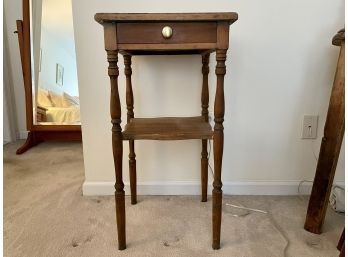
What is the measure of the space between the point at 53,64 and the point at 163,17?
137 centimetres

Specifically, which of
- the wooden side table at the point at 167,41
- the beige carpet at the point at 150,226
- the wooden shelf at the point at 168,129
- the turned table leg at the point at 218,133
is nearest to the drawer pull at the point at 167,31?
the wooden side table at the point at 167,41

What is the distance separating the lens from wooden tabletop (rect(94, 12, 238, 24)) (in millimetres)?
712

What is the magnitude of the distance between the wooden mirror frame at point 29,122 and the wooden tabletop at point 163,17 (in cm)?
133

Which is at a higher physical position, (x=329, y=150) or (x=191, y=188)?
(x=329, y=150)

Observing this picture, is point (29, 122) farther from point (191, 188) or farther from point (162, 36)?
point (162, 36)

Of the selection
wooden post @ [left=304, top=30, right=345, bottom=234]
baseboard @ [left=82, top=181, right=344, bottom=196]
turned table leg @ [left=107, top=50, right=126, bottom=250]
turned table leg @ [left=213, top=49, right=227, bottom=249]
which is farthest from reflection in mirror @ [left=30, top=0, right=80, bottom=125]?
wooden post @ [left=304, top=30, right=345, bottom=234]

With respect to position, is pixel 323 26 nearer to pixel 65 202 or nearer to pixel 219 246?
pixel 219 246

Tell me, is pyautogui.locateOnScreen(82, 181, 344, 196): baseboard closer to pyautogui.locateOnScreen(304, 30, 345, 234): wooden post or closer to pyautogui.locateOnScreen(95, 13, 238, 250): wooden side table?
pyautogui.locateOnScreen(304, 30, 345, 234): wooden post

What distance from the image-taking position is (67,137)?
6.48 feet

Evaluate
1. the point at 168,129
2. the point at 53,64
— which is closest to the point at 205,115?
the point at 168,129

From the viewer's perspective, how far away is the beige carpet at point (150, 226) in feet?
2.93

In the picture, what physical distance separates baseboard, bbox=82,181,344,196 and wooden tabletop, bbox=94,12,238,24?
758mm

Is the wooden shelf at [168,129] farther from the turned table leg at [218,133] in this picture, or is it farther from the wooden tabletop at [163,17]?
the wooden tabletop at [163,17]

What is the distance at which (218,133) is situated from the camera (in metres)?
0.81
